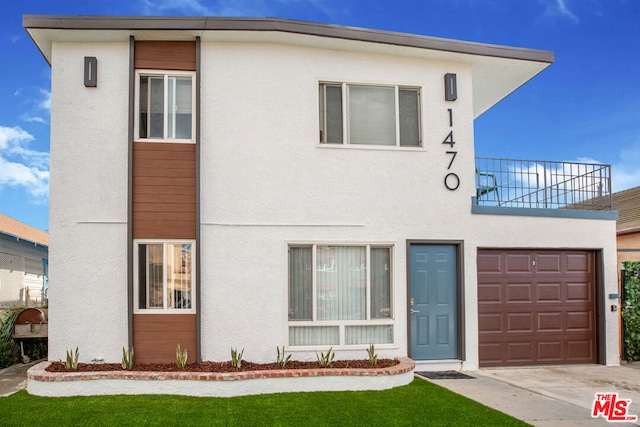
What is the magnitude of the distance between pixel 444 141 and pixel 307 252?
3.12 meters

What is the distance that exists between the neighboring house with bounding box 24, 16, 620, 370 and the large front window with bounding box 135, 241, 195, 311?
2 centimetres

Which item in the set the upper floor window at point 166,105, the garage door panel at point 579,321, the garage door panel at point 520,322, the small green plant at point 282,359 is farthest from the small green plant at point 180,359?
the garage door panel at point 579,321

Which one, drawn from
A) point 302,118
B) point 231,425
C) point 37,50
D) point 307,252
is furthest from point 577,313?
point 37,50

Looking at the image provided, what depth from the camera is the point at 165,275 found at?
8.41 meters

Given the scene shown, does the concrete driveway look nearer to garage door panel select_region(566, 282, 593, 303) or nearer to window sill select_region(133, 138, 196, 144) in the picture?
garage door panel select_region(566, 282, 593, 303)

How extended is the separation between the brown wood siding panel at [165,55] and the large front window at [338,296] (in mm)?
3534

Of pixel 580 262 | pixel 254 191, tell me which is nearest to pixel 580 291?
pixel 580 262

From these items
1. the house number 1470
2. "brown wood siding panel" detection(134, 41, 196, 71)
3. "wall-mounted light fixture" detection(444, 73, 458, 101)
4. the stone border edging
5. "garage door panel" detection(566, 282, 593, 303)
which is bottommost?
the stone border edging

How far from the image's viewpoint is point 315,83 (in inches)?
354

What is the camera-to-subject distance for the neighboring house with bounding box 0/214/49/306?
1477 centimetres

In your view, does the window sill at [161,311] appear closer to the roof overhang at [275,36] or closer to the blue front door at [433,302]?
the blue front door at [433,302]

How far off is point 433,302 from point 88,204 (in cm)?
595

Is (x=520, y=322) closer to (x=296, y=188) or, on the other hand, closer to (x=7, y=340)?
(x=296, y=188)

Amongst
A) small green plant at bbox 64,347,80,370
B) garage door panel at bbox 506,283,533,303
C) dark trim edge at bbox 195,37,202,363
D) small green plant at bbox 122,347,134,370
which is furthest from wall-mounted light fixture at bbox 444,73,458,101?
small green plant at bbox 64,347,80,370
